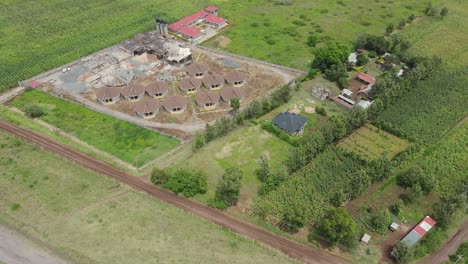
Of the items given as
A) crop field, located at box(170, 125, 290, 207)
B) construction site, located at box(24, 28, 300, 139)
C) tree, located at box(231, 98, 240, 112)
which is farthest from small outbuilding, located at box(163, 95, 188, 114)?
crop field, located at box(170, 125, 290, 207)

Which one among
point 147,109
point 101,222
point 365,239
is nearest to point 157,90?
point 147,109

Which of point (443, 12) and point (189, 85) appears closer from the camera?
point (189, 85)

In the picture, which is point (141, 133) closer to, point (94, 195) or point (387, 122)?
point (94, 195)

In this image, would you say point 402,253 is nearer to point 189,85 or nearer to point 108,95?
point 189,85

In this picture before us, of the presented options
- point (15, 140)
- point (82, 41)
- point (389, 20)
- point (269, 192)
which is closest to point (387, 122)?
point (269, 192)

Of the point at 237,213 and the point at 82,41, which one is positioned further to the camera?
the point at 82,41

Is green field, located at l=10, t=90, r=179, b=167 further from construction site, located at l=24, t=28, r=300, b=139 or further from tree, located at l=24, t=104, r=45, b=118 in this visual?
construction site, located at l=24, t=28, r=300, b=139
